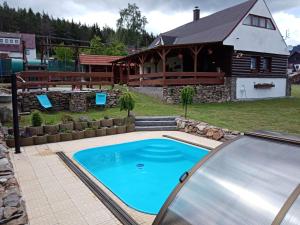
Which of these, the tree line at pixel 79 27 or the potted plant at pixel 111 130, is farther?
the tree line at pixel 79 27

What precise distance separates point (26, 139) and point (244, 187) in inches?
307

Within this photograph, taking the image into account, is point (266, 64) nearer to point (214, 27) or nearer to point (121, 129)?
point (214, 27)

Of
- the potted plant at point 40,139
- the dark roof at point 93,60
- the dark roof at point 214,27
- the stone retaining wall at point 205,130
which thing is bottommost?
the potted plant at point 40,139

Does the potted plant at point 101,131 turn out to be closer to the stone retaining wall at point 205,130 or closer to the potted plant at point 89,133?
the potted plant at point 89,133

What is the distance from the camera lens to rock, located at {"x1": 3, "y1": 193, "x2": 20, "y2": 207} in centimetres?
303

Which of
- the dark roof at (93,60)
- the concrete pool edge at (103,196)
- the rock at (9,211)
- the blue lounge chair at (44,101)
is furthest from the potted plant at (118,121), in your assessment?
the dark roof at (93,60)

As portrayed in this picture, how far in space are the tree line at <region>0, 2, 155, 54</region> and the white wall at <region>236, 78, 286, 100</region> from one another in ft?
111

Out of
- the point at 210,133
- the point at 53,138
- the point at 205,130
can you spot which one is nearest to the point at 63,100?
the point at 53,138

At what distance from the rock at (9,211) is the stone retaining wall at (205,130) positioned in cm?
666

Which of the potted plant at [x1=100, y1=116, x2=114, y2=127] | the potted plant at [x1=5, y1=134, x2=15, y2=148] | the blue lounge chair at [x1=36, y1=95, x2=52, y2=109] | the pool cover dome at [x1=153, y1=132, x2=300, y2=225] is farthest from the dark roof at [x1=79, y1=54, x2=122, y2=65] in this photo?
the pool cover dome at [x1=153, y1=132, x2=300, y2=225]

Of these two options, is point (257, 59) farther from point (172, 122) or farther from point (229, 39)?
point (172, 122)

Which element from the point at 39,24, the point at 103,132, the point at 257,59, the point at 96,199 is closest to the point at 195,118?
the point at 103,132

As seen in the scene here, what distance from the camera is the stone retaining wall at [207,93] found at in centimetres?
1514

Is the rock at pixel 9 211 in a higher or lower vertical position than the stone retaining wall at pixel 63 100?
lower
